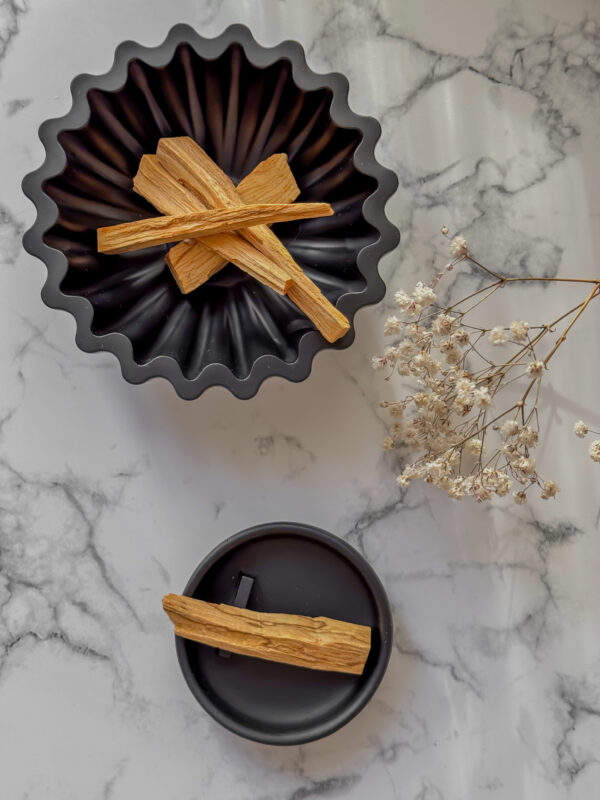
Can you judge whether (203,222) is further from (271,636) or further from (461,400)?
(271,636)

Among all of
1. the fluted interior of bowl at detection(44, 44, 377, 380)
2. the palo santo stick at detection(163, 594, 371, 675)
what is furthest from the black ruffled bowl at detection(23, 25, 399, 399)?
the palo santo stick at detection(163, 594, 371, 675)

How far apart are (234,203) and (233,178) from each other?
81 millimetres

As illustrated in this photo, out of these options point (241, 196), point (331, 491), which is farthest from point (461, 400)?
point (241, 196)

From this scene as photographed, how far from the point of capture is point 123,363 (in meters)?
0.85

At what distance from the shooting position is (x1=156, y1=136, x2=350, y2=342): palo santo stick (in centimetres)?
87

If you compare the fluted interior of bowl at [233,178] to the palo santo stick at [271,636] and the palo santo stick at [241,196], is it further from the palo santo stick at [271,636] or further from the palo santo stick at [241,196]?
the palo santo stick at [271,636]

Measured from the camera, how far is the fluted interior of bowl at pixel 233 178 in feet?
3.01

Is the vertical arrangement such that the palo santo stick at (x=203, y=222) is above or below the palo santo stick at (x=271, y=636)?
above

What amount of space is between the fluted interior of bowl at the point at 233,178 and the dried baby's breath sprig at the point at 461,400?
0.10 metres

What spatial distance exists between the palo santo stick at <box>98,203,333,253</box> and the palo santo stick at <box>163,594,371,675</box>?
41 centimetres

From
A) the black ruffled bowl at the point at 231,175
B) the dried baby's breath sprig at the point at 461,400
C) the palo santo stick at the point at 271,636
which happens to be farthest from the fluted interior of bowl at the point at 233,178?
the palo santo stick at the point at 271,636

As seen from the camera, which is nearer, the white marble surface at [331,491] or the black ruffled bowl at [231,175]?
the black ruffled bowl at [231,175]

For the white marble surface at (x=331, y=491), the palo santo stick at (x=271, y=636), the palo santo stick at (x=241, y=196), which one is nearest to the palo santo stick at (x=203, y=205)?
the palo santo stick at (x=241, y=196)

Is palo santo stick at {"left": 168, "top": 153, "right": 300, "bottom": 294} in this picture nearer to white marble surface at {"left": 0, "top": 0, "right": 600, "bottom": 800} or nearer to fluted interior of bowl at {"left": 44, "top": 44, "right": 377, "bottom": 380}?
fluted interior of bowl at {"left": 44, "top": 44, "right": 377, "bottom": 380}
